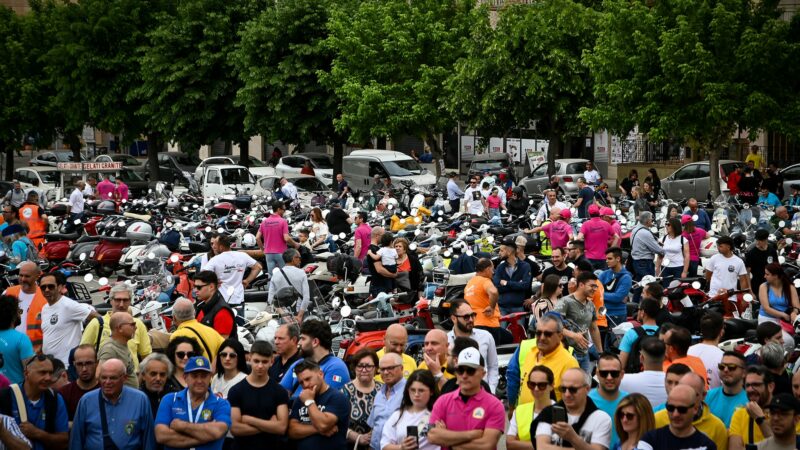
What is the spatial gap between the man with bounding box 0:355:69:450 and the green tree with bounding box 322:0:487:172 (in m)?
28.3

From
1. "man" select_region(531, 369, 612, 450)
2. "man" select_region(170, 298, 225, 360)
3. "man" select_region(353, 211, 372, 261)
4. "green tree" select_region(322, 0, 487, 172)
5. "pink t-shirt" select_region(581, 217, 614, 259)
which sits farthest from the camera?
"green tree" select_region(322, 0, 487, 172)

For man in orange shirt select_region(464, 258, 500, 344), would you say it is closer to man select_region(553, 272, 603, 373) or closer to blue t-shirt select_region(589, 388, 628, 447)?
man select_region(553, 272, 603, 373)

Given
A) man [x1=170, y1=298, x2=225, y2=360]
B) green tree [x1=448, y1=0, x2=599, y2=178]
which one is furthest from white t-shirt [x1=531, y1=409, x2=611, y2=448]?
green tree [x1=448, y1=0, x2=599, y2=178]

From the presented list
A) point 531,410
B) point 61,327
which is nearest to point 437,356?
point 531,410

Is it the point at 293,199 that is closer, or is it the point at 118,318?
the point at 118,318

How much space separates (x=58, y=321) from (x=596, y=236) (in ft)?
28.2

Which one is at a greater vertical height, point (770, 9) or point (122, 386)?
point (770, 9)

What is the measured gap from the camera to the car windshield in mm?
37594

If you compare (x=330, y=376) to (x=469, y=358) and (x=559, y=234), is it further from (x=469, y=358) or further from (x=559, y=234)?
(x=559, y=234)

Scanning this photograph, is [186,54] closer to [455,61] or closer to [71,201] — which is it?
[455,61]

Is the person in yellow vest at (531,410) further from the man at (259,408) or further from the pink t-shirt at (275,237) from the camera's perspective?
the pink t-shirt at (275,237)

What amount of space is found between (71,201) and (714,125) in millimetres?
15378

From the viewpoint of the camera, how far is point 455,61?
125 ft

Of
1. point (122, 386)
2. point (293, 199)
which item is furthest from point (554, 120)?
point (122, 386)
